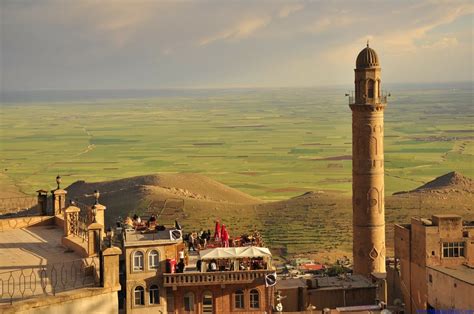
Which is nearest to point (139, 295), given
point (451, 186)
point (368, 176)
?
point (368, 176)

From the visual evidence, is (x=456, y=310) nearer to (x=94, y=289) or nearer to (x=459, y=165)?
(x=94, y=289)

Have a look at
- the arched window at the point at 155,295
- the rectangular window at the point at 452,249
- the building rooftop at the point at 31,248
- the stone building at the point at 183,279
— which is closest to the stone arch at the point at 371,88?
the rectangular window at the point at 452,249

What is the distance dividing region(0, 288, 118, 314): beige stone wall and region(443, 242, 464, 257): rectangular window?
1833cm

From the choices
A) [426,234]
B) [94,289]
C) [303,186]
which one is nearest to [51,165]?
[303,186]

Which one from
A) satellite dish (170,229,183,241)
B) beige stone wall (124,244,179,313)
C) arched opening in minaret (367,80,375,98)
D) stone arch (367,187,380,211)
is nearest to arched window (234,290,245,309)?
beige stone wall (124,244,179,313)

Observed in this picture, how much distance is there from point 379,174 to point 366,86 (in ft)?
16.3

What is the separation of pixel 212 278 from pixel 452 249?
12.3 metres

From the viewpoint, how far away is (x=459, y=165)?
16938cm

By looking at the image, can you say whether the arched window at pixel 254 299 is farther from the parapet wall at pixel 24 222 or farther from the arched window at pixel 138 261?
the parapet wall at pixel 24 222

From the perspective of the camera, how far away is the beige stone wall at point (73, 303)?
66.7 feet

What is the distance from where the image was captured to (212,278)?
2881 cm

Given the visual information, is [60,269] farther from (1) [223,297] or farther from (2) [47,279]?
(1) [223,297]

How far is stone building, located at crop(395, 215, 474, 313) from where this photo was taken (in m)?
34.5

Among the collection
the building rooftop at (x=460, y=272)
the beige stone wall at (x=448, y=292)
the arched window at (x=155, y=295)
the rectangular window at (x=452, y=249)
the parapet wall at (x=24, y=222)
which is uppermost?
the parapet wall at (x=24, y=222)
